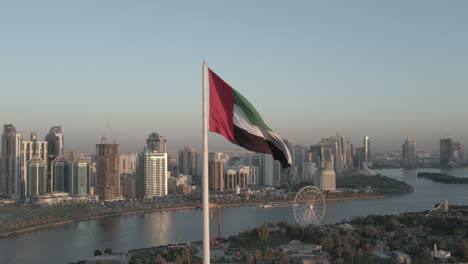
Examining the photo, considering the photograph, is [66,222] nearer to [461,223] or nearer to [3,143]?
[3,143]

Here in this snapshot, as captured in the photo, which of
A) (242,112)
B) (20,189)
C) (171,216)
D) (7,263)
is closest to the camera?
(242,112)

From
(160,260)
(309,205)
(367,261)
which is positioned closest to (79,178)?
(309,205)

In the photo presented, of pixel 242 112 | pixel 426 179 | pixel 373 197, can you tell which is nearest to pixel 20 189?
pixel 373 197

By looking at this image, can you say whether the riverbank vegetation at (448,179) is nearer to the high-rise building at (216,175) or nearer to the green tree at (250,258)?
the high-rise building at (216,175)

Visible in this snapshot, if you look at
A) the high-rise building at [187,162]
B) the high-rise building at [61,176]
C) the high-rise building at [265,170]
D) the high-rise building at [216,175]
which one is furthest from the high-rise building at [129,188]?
the high-rise building at [187,162]

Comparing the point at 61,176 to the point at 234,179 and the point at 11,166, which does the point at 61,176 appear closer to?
the point at 11,166
